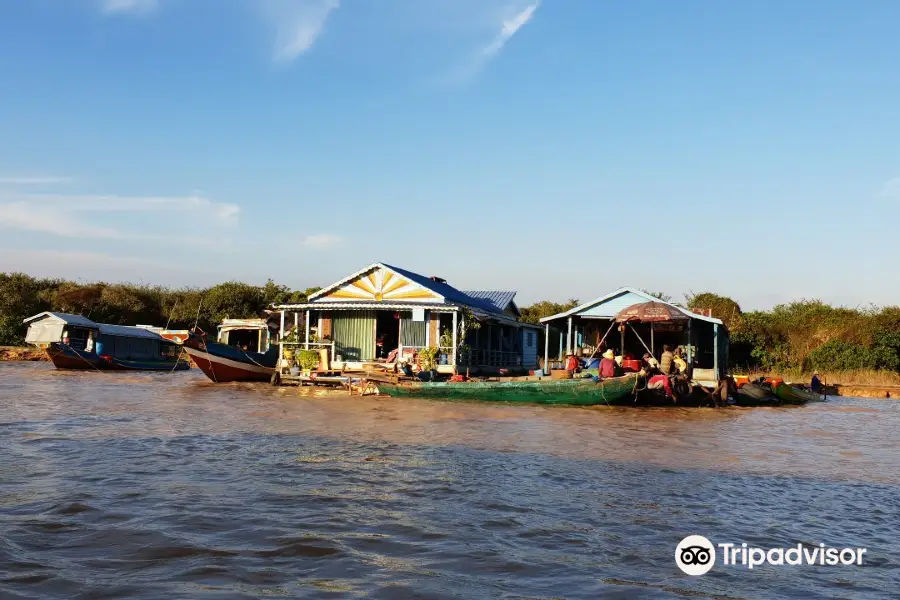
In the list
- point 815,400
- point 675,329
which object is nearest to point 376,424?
point 675,329

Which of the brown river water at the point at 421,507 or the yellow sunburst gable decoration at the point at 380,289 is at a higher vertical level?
the yellow sunburst gable decoration at the point at 380,289

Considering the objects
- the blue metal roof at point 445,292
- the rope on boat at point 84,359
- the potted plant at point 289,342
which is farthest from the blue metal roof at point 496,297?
the rope on boat at point 84,359

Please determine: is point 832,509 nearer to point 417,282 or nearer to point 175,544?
point 175,544

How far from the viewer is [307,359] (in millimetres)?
24188

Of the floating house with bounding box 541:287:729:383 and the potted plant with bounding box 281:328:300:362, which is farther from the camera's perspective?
the potted plant with bounding box 281:328:300:362

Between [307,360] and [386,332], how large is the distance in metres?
3.36

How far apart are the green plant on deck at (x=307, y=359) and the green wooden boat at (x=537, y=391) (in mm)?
5086

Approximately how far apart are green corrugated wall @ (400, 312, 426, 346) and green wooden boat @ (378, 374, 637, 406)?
436 cm

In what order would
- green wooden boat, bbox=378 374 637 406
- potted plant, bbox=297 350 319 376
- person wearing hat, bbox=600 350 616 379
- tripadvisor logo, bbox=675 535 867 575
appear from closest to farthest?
tripadvisor logo, bbox=675 535 867 575 < green wooden boat, bbox=378 374 637 406 < person wearing hat, bbox=600 350 616 379 < potted plant, bbox=297 350 319 376

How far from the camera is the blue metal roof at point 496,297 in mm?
31330

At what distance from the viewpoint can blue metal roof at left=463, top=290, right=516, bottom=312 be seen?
31.3m

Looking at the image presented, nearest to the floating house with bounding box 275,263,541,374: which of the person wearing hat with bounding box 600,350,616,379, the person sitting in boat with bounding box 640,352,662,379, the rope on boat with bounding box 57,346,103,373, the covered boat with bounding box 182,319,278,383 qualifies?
the covered boat with bounding box 182,319,278,383

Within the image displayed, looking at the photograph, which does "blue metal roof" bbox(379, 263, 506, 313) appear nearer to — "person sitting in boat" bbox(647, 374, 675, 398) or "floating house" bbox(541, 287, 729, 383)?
"floating house" bbox(541, 287, 729, 383)

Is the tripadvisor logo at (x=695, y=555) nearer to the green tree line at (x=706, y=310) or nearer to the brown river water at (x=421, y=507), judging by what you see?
the brown river water at (x=421, y=507)
